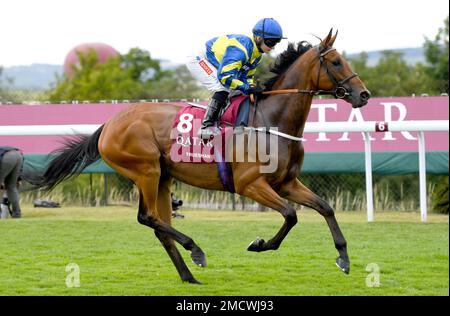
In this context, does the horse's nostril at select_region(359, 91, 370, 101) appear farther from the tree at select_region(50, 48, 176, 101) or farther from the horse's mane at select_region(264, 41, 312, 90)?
the tree at select_region(50, 48, 176, 101)

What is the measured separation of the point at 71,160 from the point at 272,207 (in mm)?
1912

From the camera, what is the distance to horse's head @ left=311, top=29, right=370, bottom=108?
19.5 ft

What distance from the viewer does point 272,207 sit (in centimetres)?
585

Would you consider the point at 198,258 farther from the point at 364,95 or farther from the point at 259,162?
the point at 364,95

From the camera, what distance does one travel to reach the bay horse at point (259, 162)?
5.91 metres

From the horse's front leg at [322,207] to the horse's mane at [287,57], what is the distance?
0.81 meters

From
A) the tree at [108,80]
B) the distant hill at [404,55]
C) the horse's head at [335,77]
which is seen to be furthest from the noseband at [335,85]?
the distant hill at [404,55]

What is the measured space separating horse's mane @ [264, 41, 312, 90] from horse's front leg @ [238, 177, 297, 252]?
0.84 meters

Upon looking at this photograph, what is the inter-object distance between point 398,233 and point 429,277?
218 centimetres

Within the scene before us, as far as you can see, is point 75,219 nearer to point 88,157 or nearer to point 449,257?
point 88,157

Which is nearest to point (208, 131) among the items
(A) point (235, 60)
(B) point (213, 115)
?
(B) point (213, 115)

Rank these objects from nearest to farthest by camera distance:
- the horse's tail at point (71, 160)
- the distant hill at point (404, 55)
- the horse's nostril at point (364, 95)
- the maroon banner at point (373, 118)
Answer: the horse's nostril at point (364, 95) < the horse's tail at point (71, 160) < the maroon banner at point (373, 118) < the distant hill at point (404, 55)

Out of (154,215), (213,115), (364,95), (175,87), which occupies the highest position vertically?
(175,87)

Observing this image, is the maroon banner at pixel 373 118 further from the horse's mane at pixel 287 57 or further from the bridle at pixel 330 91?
the bridle at pixel 330 91
